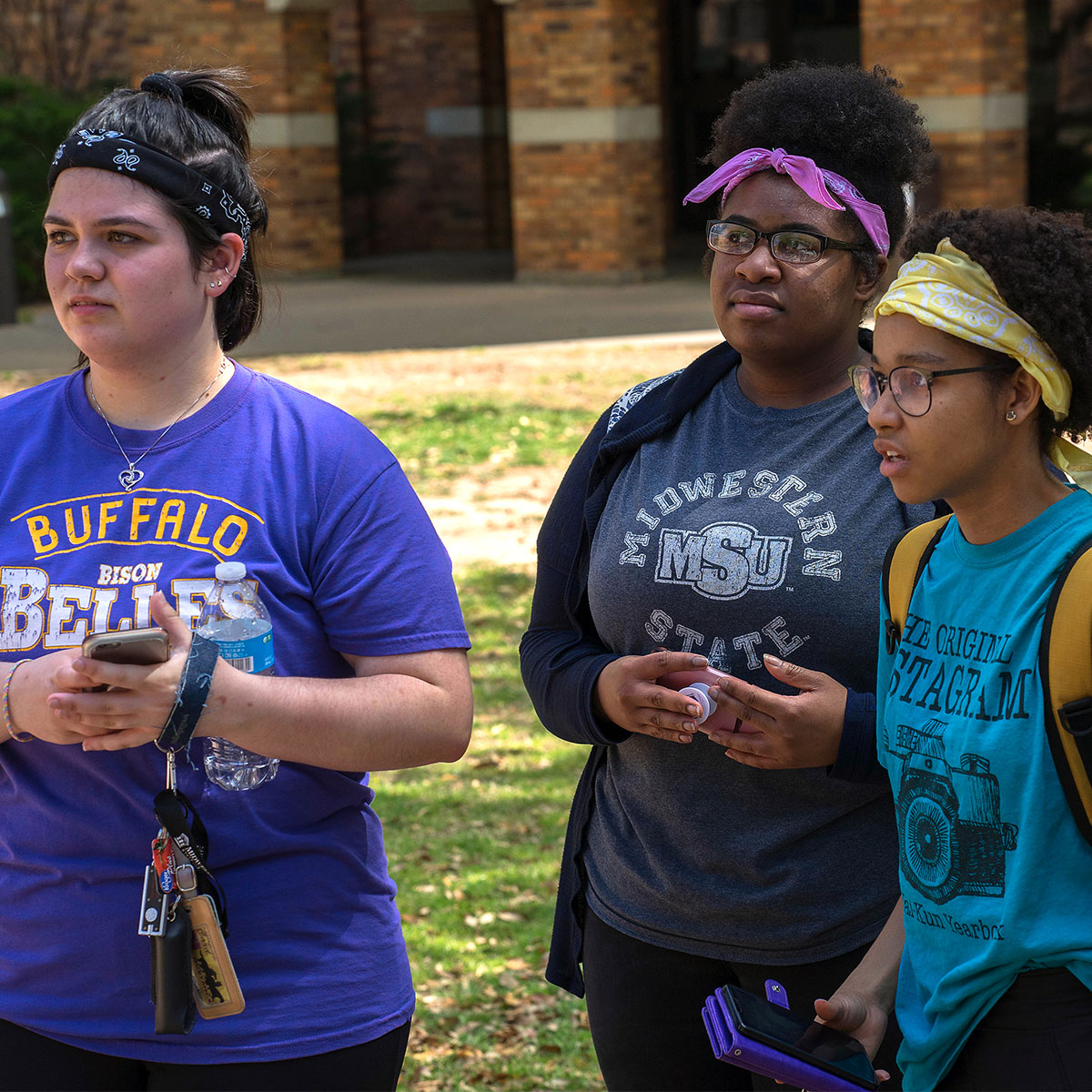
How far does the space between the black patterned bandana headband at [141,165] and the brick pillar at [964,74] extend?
14462 millimetres

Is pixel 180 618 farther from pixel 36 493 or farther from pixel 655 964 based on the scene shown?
pixel 655 964

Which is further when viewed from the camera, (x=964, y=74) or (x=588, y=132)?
(x=588, y=132)

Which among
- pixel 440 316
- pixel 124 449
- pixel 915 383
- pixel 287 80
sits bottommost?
pixel 440 316

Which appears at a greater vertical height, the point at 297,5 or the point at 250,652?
the point at 297,5

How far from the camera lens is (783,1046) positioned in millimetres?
1979

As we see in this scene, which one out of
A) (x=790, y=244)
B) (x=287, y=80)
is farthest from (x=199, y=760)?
(x=287, y=80)

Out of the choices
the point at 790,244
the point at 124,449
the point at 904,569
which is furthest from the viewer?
the point at 790,244

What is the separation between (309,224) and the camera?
19.8m

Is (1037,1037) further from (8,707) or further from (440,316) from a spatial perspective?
(440,316)

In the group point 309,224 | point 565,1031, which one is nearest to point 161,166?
point 565,1031

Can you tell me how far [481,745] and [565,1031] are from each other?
2186mm

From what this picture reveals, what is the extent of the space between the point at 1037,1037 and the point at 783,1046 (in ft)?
1.07

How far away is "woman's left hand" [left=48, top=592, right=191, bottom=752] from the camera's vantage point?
1.91 meters

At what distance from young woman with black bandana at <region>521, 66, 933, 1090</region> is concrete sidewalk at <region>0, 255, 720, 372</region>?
10.8 m
